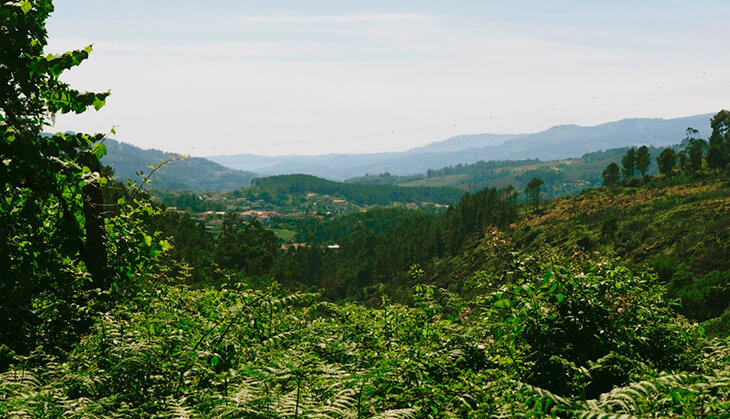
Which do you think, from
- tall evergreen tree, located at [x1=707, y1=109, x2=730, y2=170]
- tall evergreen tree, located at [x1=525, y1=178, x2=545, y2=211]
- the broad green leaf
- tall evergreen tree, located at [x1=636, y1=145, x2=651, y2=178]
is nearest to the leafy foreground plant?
the broad green leaf

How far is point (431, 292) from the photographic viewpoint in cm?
740

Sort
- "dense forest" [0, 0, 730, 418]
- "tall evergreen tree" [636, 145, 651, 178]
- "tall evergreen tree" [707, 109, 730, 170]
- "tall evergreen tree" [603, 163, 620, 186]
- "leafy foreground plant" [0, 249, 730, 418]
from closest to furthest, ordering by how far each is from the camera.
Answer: "leafy foreground plant" [0, 249, 730, 418] < "dense forest" [0, 0, 730, 418] < "tall evergreen tree" [707, 109, 730, 170] < "tall evergreen tree" [636, 145, 651, 178] < "tall evergreen tree" [603, 163, 620, 186]

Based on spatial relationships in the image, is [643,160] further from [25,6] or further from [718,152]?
[25,6]

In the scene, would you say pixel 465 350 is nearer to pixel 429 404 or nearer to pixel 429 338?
pixel 429 338

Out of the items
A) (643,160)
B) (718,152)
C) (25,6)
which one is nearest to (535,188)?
(643,160)

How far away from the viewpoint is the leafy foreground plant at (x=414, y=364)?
12.6 ft

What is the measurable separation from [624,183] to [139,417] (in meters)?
120

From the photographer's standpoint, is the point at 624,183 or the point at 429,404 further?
the point at 624,183

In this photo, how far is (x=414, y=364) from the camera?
5.07 metres

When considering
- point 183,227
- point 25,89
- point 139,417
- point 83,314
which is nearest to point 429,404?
point 139,417

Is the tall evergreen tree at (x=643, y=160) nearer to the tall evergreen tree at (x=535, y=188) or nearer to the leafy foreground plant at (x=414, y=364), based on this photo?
the tall evergreen tree at (x=535, y=188)

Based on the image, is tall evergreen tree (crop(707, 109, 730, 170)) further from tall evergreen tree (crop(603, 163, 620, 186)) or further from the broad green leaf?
the broad green leaf

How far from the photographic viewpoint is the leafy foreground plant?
3840 mm

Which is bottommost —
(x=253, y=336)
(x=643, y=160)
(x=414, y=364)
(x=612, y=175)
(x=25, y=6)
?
(x=253, y=336)
